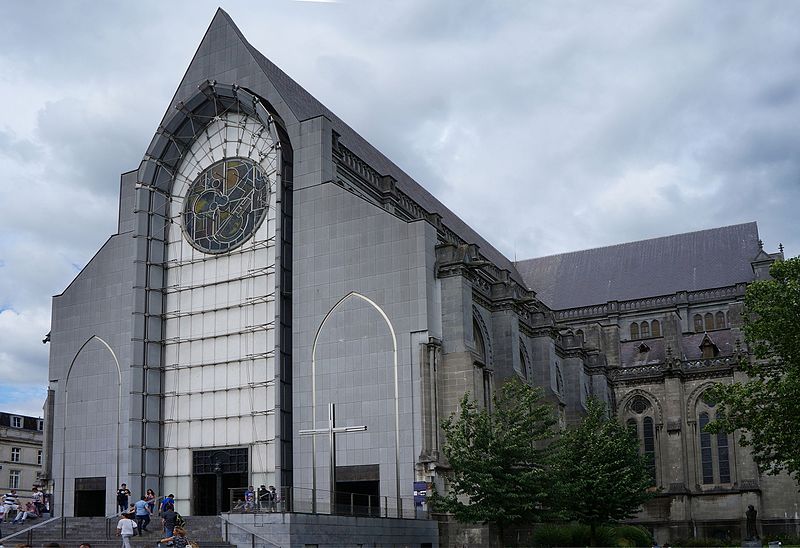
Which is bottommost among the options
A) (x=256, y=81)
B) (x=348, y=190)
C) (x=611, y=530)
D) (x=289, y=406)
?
(x=611, y=530)

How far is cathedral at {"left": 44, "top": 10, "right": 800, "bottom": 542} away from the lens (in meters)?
41.5

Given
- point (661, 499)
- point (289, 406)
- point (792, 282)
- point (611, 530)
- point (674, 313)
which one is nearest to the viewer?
point (792, 282)

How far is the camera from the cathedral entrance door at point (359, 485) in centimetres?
4056

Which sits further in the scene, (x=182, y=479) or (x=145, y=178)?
(x=145, y=178)

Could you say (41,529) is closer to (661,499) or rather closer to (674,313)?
(661,499)

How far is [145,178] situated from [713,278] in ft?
156

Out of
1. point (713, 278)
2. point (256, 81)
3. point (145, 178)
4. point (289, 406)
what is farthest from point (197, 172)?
point (713, 278)

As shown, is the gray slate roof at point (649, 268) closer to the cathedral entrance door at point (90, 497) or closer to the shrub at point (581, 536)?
the shrub at point (581, 536)

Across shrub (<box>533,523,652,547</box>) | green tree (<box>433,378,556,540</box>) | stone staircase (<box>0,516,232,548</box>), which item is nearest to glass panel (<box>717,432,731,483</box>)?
shrub (<box>533,523,652,547</box>)

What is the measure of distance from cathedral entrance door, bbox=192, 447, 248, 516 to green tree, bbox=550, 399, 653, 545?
50.7 feet

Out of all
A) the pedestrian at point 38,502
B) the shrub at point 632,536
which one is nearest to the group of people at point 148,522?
the pedestrian at point 38,502

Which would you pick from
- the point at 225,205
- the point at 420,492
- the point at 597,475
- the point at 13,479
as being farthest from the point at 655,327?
the point at 13,479

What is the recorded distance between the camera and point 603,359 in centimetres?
6856

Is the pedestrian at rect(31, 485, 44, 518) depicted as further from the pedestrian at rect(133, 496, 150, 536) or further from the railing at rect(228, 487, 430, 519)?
the pedestrian at rect(133, 496, 150, 536)
